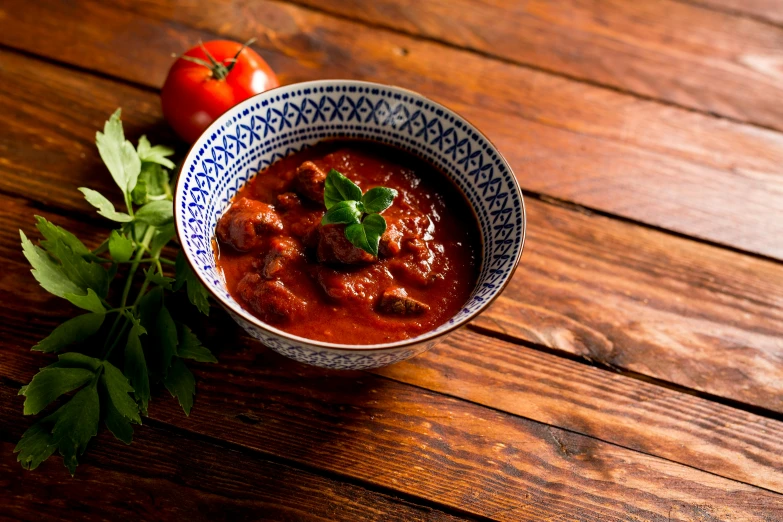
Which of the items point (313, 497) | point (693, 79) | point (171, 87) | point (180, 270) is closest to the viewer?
point (313, 497)

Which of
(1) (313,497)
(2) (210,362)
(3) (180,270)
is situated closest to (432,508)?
(1) (313,497)

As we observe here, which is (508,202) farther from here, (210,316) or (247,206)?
(210,316)

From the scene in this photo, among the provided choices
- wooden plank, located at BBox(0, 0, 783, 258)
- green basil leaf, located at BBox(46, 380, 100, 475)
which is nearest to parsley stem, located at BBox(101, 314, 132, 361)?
green basil leaf, located at BBox(46, 380, 100, 475)

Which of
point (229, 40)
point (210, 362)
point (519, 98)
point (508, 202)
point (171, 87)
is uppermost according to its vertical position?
point (519, 98)

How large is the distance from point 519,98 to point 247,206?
1469 millimetres

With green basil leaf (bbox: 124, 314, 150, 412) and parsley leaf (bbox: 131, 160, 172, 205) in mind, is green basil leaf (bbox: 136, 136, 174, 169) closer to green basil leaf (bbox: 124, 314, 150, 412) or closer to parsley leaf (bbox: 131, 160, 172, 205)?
parsley leaf (bbox: 131, 160, 172, 205)

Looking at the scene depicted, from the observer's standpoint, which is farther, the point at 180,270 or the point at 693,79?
the point at 693,79

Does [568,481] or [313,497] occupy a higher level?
[568,481]

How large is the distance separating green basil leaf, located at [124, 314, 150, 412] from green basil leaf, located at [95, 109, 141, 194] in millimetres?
519

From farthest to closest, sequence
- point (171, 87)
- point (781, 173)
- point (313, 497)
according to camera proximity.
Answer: point (781, 173) < point (171, 87) < point (313, 497)

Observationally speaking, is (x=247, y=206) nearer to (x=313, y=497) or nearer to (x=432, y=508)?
(x=313, y=497)

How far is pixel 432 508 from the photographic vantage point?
1944mm

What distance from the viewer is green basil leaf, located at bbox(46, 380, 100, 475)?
184 centimetres

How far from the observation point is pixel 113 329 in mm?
2059
